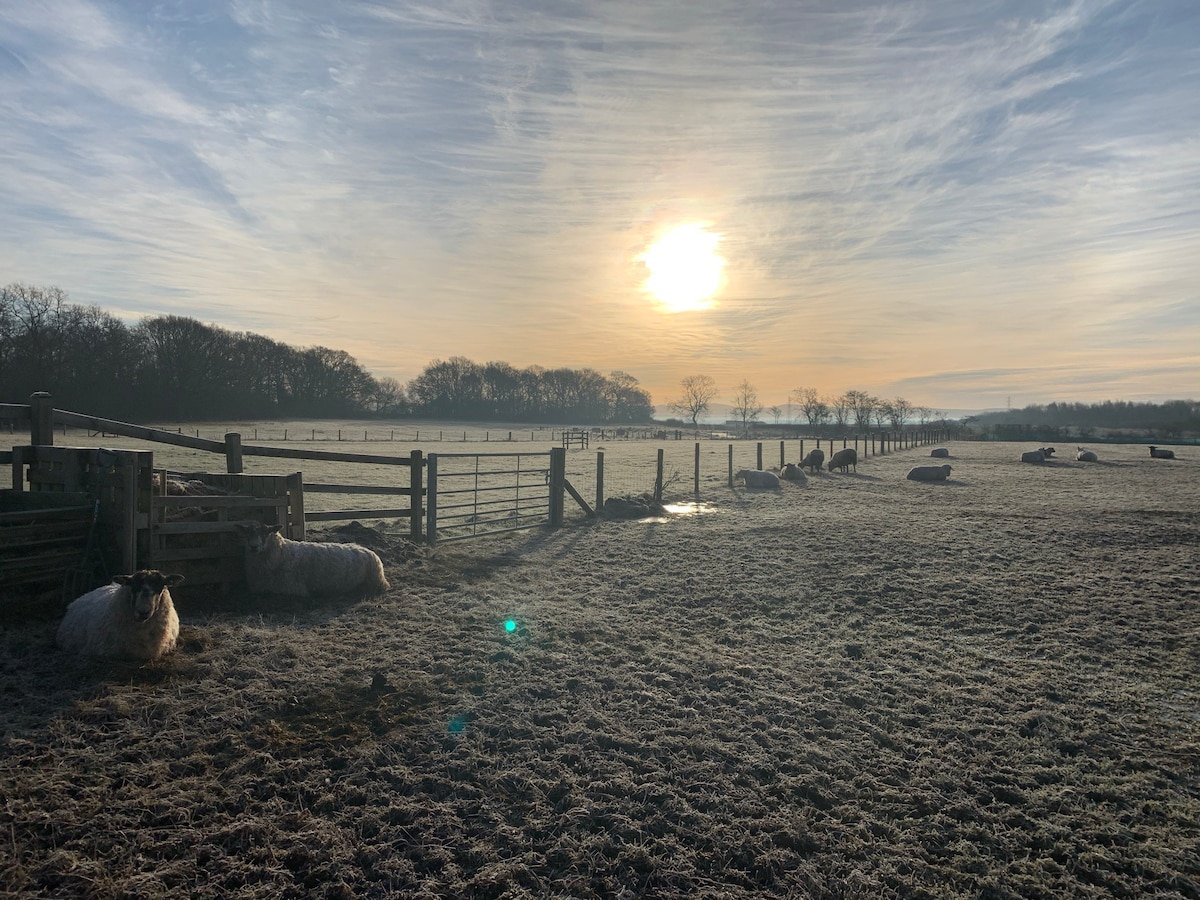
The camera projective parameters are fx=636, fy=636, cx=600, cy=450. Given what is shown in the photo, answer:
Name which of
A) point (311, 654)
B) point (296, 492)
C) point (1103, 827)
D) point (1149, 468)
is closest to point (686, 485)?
point (296, 492)

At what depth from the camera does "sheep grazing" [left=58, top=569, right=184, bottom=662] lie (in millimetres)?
4789

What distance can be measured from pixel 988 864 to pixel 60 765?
480 centimetres

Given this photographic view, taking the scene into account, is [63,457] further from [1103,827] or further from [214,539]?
[1103,827]

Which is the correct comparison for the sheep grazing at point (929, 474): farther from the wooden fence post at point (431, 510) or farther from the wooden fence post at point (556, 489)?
the wooden fence post at point (431, 510)

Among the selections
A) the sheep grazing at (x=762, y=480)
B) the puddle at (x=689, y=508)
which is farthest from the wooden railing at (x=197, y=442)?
the sheep grazing at (x=762, y=480)

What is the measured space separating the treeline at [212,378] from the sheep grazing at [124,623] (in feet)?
190

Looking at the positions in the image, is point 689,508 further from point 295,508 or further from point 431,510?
point 295,508

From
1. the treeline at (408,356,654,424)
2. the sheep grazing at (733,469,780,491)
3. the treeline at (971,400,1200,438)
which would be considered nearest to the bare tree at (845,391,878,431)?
the treeline at (971,400,1200,438)

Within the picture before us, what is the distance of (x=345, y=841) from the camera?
3016mm

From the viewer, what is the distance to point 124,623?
4.84m

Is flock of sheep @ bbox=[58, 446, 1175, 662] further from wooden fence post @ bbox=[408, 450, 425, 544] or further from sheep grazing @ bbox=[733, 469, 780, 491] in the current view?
sheep grazing @ bbox=[733, 469, 780, 491]

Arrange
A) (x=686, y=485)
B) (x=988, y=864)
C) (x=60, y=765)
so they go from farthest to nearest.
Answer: (x=686, y=485), (x=60, y=765), (x=988, y=864)

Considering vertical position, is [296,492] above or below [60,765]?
above

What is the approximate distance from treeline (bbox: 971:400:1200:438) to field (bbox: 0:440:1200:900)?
259 ft
